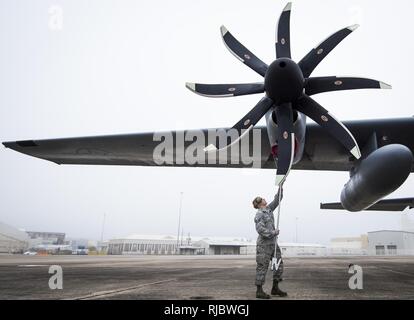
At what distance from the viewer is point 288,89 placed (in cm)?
655

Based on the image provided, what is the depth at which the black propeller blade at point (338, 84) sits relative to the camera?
6996 millimetres

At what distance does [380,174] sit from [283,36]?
3.76 metres

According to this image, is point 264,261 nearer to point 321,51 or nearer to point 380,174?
point 380,174

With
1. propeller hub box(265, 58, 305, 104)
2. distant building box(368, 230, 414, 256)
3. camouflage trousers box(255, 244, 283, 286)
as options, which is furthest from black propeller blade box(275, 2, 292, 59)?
distant building box(368, 230, 414, 256)

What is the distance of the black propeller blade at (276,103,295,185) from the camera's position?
641 centimetres

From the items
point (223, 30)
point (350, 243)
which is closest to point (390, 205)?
point (223, 30)

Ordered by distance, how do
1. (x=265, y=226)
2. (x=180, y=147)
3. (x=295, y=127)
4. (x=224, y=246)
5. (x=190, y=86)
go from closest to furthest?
(x=265, y=226)
(x=295, y=127)
(x=190, y=86)
(x=180, y=147)
(x=224, y=246)

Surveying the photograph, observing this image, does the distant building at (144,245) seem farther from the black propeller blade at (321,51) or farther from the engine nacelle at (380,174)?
the black propeller blade at (321,51)

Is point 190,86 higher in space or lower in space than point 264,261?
higher

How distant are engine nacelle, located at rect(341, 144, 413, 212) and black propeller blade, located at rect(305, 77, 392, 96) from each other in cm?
141

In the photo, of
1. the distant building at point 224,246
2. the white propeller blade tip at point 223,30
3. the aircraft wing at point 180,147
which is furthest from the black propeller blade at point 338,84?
the distant building at point 224,246
